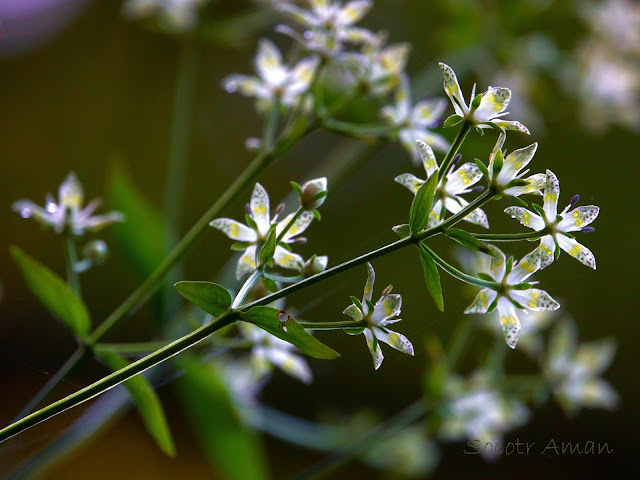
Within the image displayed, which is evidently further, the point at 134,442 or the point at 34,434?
the point at 134,442

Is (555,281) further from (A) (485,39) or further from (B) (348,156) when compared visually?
(A) (485,39)

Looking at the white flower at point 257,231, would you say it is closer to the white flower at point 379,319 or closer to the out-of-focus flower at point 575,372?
the white flower at point 379,319

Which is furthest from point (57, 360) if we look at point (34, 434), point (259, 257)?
point (259, 257)

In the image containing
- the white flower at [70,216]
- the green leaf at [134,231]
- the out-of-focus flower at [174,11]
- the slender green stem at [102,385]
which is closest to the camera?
the slender green stem at [102,385]

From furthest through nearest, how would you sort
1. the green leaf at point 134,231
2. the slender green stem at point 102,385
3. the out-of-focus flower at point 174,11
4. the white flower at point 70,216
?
the out-of-focus flower at point 174,11, the green leaf at point 134,231, the white flower at point 70,216, the slender green stem at point 102,385

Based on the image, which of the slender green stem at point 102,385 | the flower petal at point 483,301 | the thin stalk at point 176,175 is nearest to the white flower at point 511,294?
the flower petal at point 483,301

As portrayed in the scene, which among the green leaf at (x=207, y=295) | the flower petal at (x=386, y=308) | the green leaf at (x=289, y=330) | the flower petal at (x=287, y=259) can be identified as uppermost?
the flower petal at (x=287, y=259)

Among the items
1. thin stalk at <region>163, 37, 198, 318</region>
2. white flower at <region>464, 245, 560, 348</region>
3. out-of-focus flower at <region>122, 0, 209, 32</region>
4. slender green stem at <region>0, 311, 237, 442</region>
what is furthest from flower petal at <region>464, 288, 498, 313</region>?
out-of-focus flower at <region>122, 0, 209, 32</region>

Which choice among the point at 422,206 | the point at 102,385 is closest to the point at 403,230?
the point at 422,206
